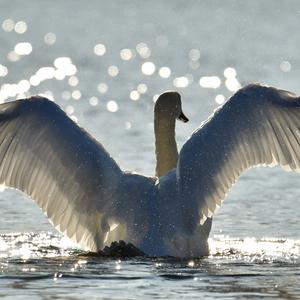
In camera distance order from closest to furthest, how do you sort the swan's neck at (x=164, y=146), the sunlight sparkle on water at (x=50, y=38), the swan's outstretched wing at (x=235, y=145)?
the swan's outstretched wing at (x=235, y=145) < the swan's neck at (x=164, y=146) < the sunlight sparkle on water at (x=50, y=38)

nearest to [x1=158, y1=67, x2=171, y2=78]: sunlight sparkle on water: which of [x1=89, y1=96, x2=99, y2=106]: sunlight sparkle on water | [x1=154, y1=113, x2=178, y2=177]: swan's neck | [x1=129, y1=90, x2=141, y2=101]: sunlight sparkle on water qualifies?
[x1=129, y1=90, x2=141, y2=101]: sunlight sparkle on water

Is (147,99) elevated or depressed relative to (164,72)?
depressed

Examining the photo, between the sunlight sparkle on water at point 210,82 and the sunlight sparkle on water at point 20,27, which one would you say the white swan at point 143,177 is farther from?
the sunlight sparkle on water at point 20,27

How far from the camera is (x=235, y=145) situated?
13.0 metres

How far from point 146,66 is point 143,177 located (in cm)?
1514

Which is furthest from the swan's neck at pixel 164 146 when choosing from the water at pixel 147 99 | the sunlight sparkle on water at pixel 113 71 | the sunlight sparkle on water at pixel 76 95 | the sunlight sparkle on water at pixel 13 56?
the sunlight sparkle on water at pixel 13 56

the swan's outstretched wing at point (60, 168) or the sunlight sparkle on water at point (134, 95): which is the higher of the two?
the sunlight sparkle on water at point (134, 95)

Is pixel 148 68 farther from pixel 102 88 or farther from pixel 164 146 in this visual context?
pixel 164 146

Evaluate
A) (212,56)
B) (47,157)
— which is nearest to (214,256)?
(47,157)

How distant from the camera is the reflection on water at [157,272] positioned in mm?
10766

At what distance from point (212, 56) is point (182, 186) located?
53.3 ft

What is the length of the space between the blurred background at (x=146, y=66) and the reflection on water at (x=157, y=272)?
5.16 ft

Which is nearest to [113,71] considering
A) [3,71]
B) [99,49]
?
[3,71]

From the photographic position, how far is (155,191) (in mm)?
12766
